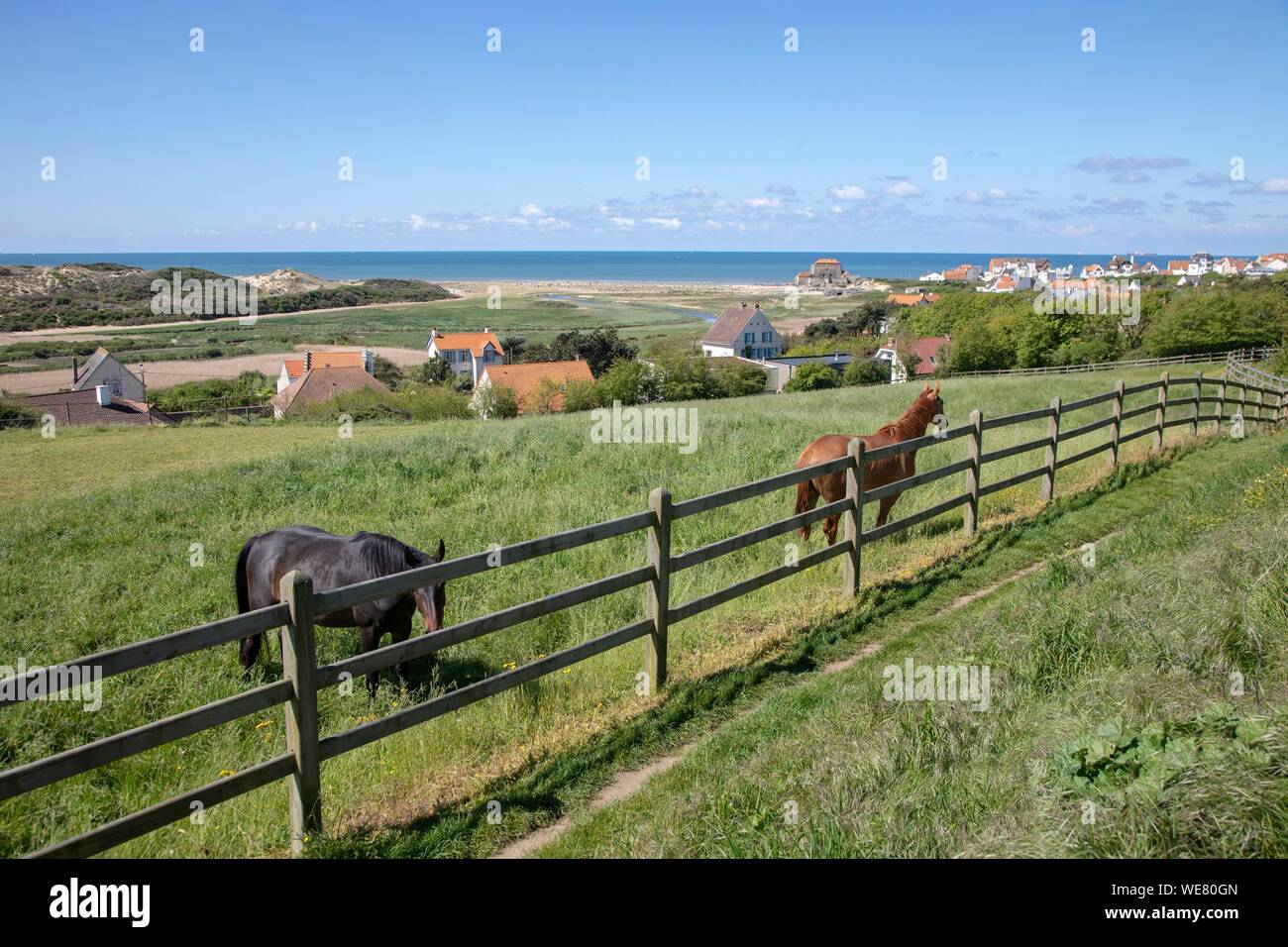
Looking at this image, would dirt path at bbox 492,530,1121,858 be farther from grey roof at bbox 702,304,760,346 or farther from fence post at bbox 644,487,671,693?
grey roof at bbox 702,304,760,346

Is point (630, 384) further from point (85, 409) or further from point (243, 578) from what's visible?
point (243, 578)

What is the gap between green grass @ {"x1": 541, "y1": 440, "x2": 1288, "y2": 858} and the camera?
3.30 m

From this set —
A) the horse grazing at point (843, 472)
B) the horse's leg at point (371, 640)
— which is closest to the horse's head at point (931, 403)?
the horse grazing at point (843, 472)

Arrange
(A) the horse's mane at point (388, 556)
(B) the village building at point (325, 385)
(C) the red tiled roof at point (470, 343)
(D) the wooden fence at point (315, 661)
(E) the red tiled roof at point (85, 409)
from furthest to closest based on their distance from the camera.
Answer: (C) the red tiled roof at point (470, 343)
(B) the village building at point (325, 385)
(E) the red tiled roof at point (85, 409)
(A) the horse's mane at point (388, 556)
(D) the wooden fence at point (315, 661)

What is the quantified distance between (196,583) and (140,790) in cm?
478

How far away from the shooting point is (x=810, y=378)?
71.6 meters

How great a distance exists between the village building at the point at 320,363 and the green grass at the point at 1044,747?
6621 cm

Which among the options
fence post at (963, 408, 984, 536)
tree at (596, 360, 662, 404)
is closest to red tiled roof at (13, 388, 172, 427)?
tree at (596, 360, 662, 404)

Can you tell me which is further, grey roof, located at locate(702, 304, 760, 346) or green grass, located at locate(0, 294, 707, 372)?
green grass, located at locate(0, 294, 707, 372)

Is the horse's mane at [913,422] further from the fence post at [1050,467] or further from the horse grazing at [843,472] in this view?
the fence post at [1050,467]

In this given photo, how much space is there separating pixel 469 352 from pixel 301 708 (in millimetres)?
90541

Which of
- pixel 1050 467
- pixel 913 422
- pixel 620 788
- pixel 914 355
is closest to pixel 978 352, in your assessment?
pixel 914 355

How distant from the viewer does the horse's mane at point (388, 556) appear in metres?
6.85
